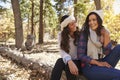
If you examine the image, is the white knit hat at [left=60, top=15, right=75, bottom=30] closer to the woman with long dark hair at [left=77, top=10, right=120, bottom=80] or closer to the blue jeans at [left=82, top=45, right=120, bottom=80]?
the woman with long dark hair at [left=77, top=10, right=120, bottom=80]

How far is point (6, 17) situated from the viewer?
4309 centimetres

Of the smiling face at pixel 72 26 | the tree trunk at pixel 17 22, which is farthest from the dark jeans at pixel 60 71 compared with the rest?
the tree trunk at pixel 17 22

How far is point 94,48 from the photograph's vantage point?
5199 mm

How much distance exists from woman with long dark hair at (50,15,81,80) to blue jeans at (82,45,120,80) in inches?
11.6

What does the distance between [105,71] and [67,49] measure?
927 millimetres

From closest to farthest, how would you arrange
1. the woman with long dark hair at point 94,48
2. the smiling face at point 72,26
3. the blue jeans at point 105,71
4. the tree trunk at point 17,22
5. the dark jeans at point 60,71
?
1. the blue jeans at point 105,71
2. the woman with long dark hair at point 94,48
3. the dark jeans at point 60,71
4. the smiling face at point 72,26
5. the tree trunk at point 17,22

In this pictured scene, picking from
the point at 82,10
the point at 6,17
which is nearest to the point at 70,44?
the point at 82,10

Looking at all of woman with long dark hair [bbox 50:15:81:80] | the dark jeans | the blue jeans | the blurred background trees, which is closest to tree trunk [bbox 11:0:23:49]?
the blurred background trees

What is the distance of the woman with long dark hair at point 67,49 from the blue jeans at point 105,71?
294 millimetres

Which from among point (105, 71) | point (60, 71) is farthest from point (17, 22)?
point (105, 71)

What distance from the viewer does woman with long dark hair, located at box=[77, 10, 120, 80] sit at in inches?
198

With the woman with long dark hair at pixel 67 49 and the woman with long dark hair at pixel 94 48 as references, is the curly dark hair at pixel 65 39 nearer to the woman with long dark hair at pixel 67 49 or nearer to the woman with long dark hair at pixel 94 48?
the woman with long dark hair at pixel 67 49

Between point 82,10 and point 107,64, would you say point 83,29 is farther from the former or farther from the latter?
point 82,10

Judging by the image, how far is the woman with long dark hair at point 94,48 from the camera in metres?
5.02
